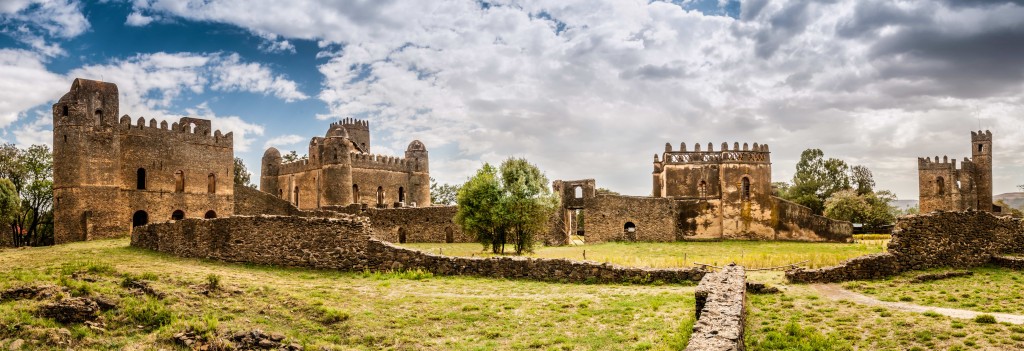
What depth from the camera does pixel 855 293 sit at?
18484mm

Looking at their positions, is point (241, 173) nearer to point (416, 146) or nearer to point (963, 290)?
point (416, 146)

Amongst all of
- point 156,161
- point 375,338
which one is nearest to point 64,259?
point 375,338

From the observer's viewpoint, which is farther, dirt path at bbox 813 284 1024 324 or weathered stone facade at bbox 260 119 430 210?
weathered stone facade at bbox 260 119 430 210

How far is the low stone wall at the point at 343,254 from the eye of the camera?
2045 centimetres

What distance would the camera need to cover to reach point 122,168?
3822 cm

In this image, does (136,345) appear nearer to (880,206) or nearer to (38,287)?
(38,287)

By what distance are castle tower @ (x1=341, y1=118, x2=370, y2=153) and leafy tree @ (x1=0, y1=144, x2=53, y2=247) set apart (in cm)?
2999

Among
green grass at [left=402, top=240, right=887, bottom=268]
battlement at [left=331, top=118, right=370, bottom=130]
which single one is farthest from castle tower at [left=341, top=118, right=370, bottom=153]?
green grass at [left=402, top=240, right=887, bottom=268]

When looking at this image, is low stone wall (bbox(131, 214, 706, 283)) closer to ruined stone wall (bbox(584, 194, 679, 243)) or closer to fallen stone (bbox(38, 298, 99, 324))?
fallen stone (bbox(38, 298, 99, 324))

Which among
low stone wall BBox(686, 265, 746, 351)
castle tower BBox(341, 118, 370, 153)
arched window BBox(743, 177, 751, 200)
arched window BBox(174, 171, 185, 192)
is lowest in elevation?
low stone wall BBox(686, 265, 746, 351)

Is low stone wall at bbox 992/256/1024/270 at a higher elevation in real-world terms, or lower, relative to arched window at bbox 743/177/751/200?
lower

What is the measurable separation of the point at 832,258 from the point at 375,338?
59.0 feet

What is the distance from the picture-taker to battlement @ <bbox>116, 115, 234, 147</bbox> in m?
39.0

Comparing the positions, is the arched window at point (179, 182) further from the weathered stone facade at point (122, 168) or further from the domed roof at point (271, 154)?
the domed roof at point (271, 154)
